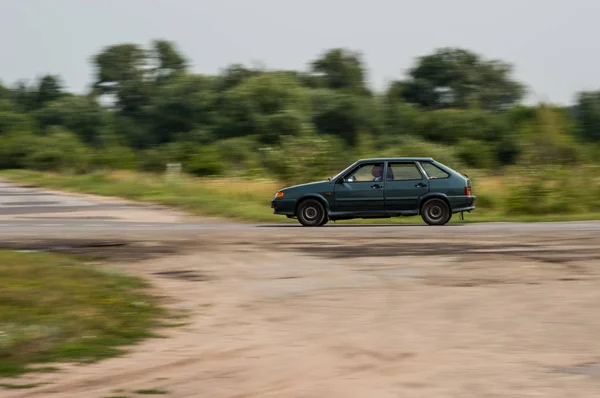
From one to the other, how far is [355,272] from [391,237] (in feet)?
14.8

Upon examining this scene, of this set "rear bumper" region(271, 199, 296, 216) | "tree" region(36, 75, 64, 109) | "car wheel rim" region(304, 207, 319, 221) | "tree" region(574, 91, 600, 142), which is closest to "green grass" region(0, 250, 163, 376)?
"rear bumper" region(271, 199, 296, 216)

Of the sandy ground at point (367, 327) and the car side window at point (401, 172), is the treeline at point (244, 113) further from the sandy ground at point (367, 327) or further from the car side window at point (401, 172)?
the sandy ground at point (367, 327)

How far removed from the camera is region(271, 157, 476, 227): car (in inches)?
763

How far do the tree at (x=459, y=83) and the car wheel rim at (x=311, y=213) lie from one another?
72.5 metres

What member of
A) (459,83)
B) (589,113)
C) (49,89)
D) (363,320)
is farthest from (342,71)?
(363,320)

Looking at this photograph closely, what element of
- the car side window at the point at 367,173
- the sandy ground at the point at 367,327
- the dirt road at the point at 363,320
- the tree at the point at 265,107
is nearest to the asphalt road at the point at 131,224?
the car side window at the point at 367,173

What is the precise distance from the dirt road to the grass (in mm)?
7151

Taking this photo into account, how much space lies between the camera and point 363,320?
8594 millimetres

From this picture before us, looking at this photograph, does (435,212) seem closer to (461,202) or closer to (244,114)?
(461,202)

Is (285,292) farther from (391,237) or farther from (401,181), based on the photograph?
(401,181)

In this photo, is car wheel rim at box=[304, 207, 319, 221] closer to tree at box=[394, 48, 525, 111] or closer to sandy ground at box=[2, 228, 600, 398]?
sandy ground at box=[2, 228, 600, 398]

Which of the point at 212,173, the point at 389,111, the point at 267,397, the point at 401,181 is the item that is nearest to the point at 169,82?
the point at 389,111

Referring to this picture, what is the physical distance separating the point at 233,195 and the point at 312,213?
343 inches

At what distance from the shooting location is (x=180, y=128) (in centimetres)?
8212
